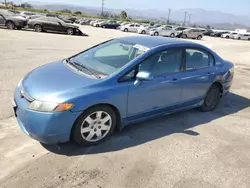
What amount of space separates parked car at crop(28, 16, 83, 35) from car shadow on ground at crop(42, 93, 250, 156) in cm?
2083

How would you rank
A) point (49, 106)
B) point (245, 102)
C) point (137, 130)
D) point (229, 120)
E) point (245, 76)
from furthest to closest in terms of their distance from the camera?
point (245, 76), point (245, 102), point (229, 120), point (137, 130), point (49, 106)

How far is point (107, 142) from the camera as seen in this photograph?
12.7ft

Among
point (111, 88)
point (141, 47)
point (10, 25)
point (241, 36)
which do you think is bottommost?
point (241, 36)

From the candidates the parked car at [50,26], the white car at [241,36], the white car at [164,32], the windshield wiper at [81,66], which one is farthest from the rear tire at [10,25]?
the white car at [241,36]

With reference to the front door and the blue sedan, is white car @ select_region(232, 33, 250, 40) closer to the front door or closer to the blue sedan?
the blue sedan

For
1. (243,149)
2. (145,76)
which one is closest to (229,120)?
(243,149)

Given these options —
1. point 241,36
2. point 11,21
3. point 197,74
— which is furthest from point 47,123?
point 241,36

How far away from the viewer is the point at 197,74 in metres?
4.84

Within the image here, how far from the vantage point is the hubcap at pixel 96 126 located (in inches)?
140

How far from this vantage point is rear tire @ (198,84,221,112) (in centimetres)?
538

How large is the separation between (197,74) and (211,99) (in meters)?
0.92

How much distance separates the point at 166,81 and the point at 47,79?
1.88 meters

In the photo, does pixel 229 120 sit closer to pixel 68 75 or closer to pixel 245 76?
pixel 68 75

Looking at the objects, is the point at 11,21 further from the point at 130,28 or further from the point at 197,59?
the point at 130,28
